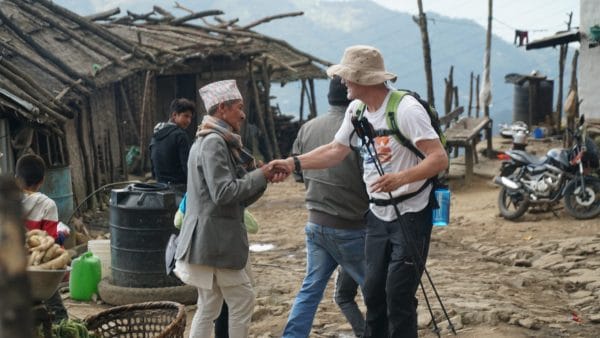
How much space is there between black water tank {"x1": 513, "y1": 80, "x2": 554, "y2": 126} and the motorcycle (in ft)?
45.5

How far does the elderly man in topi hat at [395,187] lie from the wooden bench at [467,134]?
13075 millimetres

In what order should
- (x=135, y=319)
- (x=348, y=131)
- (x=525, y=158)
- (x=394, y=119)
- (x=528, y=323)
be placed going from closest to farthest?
(x=394, y=119) < (x=348, y=131) < (x=135, y=319) < (x=528, y=323) < (x=525, y=158)

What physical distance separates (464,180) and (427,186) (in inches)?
550

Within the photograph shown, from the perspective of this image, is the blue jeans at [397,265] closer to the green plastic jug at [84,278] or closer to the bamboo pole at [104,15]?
the green plastic jug at [84,278]

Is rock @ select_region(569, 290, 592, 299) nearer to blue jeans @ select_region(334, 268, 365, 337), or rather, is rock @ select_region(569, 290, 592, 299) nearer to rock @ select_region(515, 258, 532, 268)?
rock @ select_region(515, 258, 532, 268)

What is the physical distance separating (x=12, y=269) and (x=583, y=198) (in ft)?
40.7

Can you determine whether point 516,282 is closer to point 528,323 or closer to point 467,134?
point 528,323

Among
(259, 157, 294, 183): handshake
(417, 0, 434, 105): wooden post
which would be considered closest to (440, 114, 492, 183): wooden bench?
(417, 0, 434, 105): wooden post

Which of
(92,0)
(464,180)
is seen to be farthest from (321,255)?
(92,0)

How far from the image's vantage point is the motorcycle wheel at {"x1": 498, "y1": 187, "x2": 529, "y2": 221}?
13.3 metres

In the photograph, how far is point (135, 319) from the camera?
5.64m

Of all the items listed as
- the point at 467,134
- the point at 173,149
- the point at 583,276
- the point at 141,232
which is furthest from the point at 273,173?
the point at 467,134

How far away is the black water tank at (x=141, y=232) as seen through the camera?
771 centimetres

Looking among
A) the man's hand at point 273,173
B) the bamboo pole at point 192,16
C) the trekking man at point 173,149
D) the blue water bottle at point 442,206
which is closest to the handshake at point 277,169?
the man's hand at point 273,173
